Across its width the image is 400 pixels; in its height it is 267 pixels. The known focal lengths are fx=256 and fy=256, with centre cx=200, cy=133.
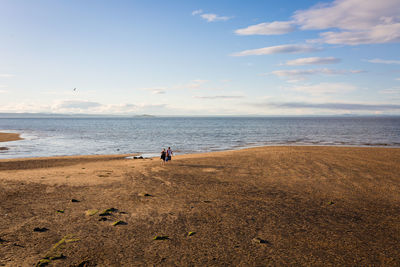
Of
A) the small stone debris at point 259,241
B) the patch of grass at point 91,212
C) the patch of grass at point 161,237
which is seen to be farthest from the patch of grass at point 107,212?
the small stone debris at point 259,241

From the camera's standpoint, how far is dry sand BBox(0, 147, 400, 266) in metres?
9.03

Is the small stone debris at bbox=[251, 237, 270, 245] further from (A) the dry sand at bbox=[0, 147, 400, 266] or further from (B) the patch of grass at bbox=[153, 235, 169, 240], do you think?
(B) the patch of grass at bbox=[153, 235, 169, 240]

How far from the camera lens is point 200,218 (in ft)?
40.3

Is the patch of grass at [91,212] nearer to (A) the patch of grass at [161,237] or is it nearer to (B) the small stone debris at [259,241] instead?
(A) the patch of grass at [161,237]

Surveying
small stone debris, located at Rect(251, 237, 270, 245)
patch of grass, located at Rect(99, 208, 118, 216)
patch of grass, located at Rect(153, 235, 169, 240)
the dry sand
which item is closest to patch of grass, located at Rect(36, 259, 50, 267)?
the dry sand

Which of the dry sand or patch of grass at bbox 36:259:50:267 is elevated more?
patch of grass at bbox 36:259:50:267

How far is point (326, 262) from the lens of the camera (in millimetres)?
8742

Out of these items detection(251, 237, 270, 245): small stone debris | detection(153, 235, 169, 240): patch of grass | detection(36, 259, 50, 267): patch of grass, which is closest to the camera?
detection(36, 259, 50, 267): patch of grass

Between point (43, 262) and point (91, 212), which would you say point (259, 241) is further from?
point (91, 212)

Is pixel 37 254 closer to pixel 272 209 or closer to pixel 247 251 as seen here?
pixel 247 251

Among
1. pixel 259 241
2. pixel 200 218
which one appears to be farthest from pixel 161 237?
pixel 259 241

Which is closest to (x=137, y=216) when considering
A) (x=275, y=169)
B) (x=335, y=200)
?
(x=335, y=200)

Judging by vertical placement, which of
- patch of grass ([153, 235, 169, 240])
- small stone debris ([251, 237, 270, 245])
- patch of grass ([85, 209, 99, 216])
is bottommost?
small stone debris ([251, 237, 270, 245])

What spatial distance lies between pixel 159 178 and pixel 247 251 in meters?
11.9
